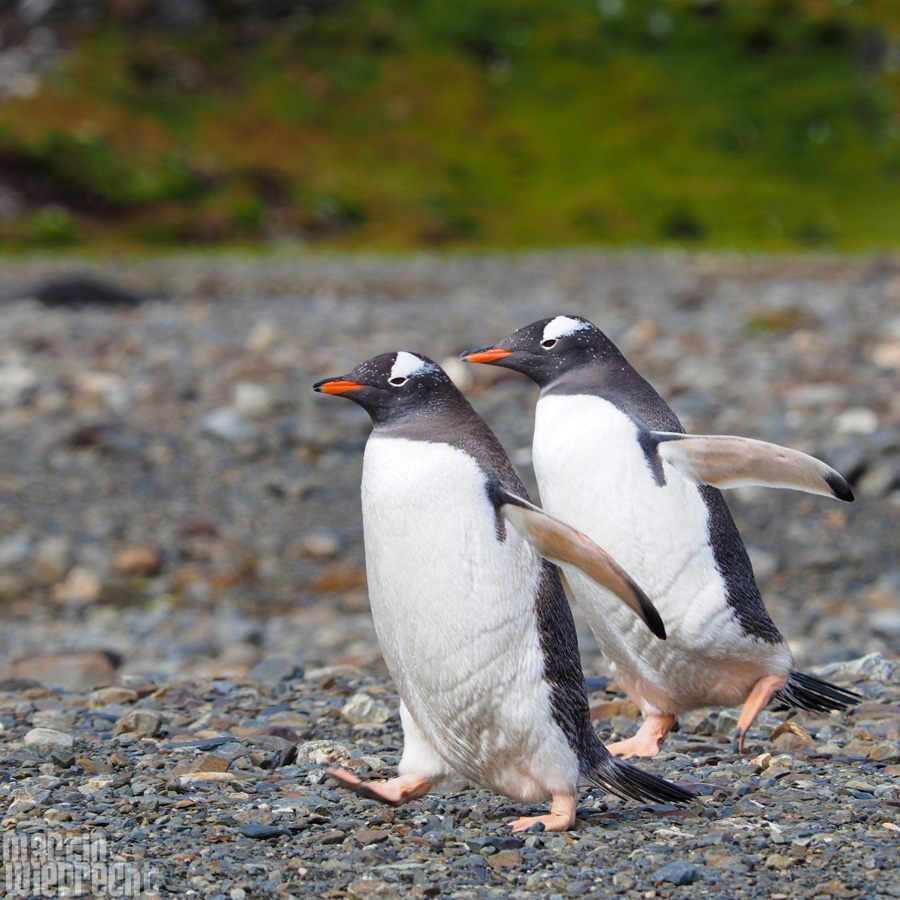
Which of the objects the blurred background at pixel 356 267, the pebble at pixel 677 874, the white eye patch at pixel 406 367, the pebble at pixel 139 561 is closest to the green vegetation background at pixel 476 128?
the blurred background at pixel 356 267

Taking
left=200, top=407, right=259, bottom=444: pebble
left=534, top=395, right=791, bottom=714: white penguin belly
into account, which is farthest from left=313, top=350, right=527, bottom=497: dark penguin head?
left=200, top=407, right=259, bottom=444: pebble

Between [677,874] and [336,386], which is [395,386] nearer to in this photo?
[336,386]

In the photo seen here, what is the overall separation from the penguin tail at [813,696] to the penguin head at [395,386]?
1.77 meters

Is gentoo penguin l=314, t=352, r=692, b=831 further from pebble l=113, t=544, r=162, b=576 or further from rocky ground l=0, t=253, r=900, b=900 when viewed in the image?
pebble l=113, t=544, r=162, b=576

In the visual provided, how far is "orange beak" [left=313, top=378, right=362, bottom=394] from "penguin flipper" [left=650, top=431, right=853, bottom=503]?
112 centimetres

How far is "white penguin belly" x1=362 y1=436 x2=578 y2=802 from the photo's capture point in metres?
3.68

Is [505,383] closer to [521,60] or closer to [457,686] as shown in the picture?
[457,686]

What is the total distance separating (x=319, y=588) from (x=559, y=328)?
4.32 metres

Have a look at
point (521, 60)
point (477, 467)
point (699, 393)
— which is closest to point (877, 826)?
point (477, 467)

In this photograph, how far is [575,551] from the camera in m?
3.49

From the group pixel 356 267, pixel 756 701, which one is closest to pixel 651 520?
pixel 756 701

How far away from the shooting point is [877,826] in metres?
3.48

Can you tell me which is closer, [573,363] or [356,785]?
[356,785]

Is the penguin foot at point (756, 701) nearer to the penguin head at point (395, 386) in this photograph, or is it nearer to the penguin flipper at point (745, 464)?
the penguin flipper at point (745, 464)
